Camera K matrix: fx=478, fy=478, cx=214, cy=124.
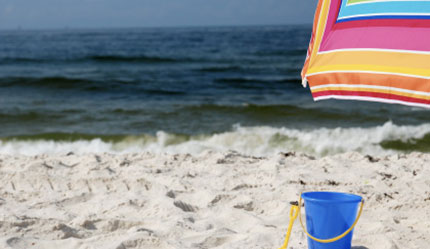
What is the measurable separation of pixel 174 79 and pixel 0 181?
41.0 ft

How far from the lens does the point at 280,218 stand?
3.63m

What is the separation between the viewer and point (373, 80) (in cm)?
240

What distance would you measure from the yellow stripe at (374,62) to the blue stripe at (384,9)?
0.68ft

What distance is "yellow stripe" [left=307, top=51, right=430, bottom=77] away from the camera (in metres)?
2.28

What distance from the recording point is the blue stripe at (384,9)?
2338 mm

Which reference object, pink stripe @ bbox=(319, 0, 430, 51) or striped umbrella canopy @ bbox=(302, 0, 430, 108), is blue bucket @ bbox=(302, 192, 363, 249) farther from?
pink stripe @ bbox=(319, 0, 430, 51)

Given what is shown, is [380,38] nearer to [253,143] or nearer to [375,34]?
[375,34]

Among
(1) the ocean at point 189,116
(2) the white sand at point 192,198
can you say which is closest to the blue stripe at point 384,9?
(2) the white sand at point 192,198

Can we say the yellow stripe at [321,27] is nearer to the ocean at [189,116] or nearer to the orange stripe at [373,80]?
the orange stripe at [373,80]

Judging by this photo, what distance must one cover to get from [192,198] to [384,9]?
235cm

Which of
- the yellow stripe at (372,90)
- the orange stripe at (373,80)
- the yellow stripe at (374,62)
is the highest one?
the yellow stripe at (374,62)

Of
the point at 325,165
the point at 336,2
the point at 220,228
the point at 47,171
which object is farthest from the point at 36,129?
the point at 336,2

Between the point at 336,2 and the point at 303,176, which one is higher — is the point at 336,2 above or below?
above

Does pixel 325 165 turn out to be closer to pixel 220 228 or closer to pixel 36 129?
pixel 220 228
